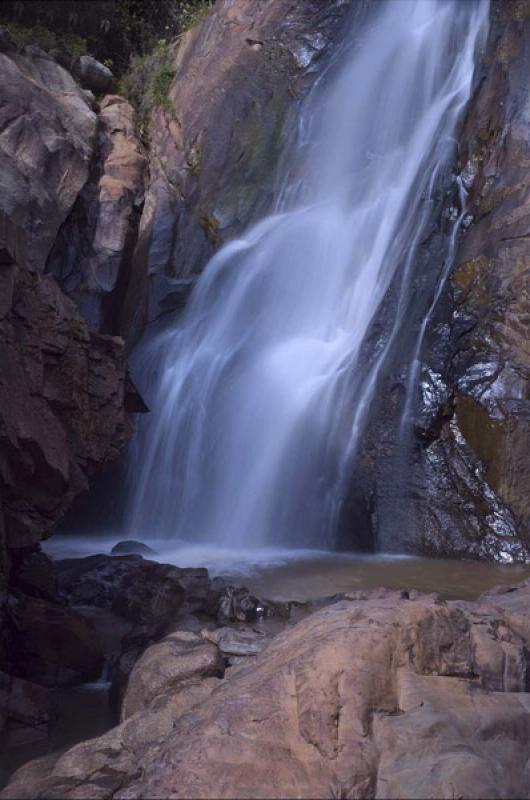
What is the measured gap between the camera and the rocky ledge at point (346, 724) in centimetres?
320

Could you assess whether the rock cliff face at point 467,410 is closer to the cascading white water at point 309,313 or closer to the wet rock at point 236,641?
the cascading white water at point 309,313

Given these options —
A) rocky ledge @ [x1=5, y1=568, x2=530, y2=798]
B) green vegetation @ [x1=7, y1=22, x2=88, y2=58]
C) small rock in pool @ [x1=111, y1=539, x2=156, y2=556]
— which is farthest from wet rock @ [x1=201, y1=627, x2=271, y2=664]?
green vegetation @ [x1=7, y1=22, x2=88, y2=58]

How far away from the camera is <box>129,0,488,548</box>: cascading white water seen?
36.7 feet

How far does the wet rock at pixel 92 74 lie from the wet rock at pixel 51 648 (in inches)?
551

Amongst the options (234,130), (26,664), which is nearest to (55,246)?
(234,130)

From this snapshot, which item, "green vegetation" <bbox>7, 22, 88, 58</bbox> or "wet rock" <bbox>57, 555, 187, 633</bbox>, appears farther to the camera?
"green vegetation" <bbox>7, 22, 88, 58</bbox>

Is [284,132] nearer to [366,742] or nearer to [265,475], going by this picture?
[265,475]

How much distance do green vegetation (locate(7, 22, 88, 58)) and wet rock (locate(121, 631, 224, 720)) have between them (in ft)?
48.8

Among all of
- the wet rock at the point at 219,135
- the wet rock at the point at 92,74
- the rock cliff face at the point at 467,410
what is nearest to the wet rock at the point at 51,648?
the rock cliff face at the point at 467,410

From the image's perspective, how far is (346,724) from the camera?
338 centimetres

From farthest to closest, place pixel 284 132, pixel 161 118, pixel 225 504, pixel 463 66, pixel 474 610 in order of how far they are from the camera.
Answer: pixel 161 118
pixel 284 132
pixel 463 66
pixel 225 504
pixel 474 610

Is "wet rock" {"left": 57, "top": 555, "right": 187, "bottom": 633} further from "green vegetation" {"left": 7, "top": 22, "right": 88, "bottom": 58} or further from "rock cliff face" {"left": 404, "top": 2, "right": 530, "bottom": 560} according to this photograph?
"green vegetation" {"left": 7, "top": 22, "right": 88, "bottom": 58}

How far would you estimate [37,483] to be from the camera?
6.94 metres

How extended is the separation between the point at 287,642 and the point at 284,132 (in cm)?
1322
